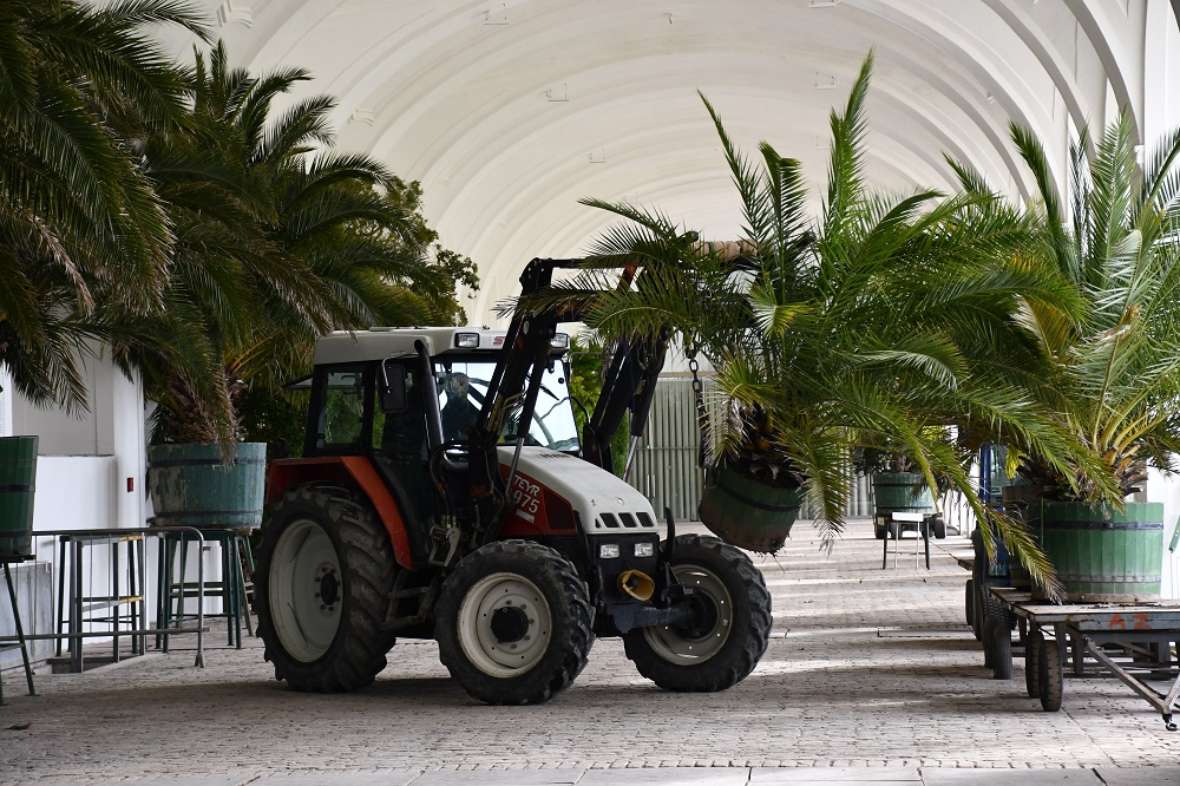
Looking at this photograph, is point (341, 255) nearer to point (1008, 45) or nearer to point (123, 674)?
point (123, 674)

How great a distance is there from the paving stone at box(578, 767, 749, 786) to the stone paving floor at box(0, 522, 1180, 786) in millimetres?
21

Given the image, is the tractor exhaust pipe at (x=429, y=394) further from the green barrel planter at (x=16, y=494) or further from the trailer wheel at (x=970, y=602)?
the trailer wheel at (x=970, y=602)

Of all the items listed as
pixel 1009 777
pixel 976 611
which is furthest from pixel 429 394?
pixel 976 611

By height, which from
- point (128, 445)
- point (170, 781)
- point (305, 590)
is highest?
point (128, 445)

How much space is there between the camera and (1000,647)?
1043cm

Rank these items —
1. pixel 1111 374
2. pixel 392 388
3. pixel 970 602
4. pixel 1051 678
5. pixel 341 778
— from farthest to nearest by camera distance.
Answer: pixel 970 602, pixel 392 388, pixel 1111 374, pixel 1051 678, pixel 341 778

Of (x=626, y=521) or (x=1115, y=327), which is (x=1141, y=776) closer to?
(x=1115, y=327)

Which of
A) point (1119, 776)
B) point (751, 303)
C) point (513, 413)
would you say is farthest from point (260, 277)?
point (1119, 776)

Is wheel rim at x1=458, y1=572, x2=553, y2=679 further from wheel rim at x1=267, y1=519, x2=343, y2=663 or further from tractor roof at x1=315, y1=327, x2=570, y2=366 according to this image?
tractor roof at x1=315, y1=327, x2=570, y2=366

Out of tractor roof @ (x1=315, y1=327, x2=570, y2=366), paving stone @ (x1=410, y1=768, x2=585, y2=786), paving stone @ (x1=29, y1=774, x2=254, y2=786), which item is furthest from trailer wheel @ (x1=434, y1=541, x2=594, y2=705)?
paving stone @ (x1=29, y1=774, x2=254, y2=786)

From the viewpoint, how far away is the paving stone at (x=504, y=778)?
22.8 ft

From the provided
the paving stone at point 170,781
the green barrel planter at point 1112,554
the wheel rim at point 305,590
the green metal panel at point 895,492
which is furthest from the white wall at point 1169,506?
the paving stone at point 170,781

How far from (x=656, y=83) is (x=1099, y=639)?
25213 millimetres

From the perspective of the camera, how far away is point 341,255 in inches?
638
